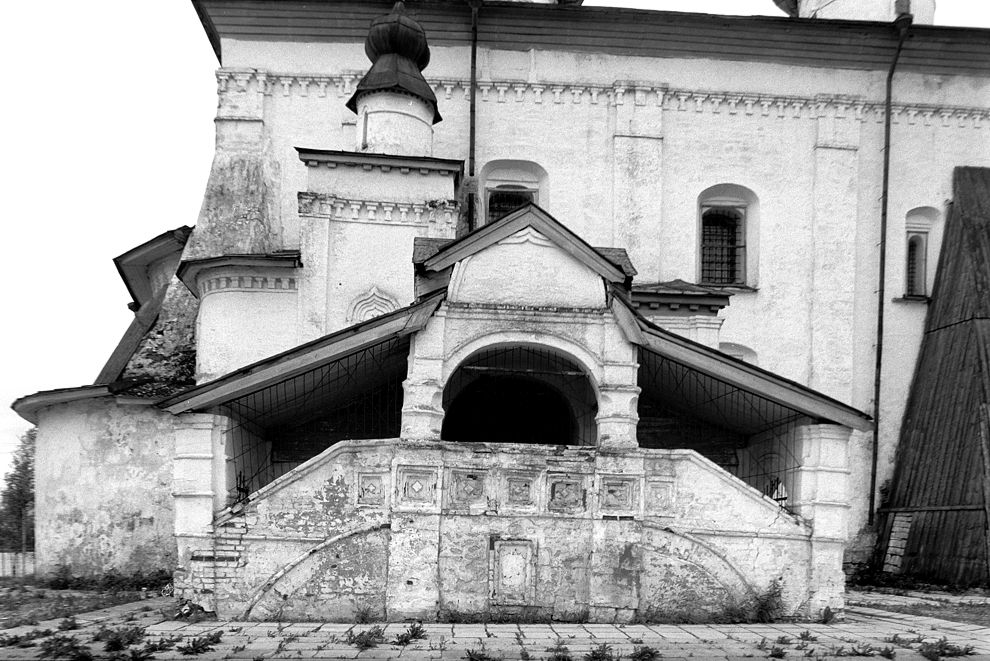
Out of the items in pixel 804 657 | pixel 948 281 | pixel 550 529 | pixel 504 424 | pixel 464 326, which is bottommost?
pixel 804 657

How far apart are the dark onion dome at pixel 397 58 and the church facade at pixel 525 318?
0.06 meters

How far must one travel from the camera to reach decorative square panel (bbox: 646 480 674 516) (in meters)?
9.62

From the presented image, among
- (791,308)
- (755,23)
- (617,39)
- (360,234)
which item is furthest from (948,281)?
(360,234)

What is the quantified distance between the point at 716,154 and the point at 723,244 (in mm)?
1709

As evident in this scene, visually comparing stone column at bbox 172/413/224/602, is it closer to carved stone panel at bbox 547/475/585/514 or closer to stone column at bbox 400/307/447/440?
stone column at bbox 400/307/447/440

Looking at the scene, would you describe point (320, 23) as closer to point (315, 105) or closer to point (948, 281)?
point (315, 105)

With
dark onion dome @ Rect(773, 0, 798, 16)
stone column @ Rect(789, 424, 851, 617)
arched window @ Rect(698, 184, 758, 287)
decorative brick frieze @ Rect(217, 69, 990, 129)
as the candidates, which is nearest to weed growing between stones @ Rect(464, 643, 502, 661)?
stone column @ Rect(789, 424, 851, 617)

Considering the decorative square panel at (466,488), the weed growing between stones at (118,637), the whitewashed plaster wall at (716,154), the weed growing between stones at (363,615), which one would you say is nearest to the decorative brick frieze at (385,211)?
the whitewashed plaster wall at (716,154)

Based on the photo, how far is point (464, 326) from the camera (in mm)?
9875

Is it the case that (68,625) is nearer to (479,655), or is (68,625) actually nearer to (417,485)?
(417,485)

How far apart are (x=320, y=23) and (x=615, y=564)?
454 inches

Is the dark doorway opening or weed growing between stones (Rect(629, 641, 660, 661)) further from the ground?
the dark doorway opening

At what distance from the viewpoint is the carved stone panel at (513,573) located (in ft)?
30.6

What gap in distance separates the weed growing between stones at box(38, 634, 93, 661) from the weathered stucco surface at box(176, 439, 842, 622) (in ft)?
4.83
